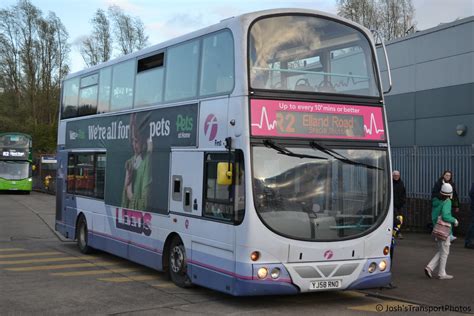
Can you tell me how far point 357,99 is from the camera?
27.5 ft

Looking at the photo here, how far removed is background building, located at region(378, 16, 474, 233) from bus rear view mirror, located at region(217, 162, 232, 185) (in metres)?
9.93

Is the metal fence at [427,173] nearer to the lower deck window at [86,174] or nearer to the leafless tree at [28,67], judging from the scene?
the lower deck window at [86,174]

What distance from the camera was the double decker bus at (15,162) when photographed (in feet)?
138

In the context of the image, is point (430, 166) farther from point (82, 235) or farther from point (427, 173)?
point (82, 235)

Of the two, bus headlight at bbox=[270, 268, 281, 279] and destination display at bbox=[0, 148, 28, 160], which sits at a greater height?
destination display at bbox=[0, 148, 28, 160]

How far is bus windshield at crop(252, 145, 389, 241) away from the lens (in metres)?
7.65

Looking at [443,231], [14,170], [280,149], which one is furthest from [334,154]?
[14,170]

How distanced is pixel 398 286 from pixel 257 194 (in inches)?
134

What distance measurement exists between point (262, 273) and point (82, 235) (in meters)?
7.21

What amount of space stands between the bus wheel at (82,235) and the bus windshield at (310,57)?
7112 mm

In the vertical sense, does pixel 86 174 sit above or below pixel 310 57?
below

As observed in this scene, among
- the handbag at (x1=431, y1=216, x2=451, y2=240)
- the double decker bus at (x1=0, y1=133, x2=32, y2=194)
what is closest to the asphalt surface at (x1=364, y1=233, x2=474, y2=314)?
the handbag at (x1=431, y1=216, x2=451, y2=240)

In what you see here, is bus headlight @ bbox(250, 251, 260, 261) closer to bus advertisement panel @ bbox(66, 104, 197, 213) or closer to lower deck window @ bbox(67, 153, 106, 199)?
bus advertisement panel @ bbox(66, 104, 197, 213)

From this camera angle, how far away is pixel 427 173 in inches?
675
